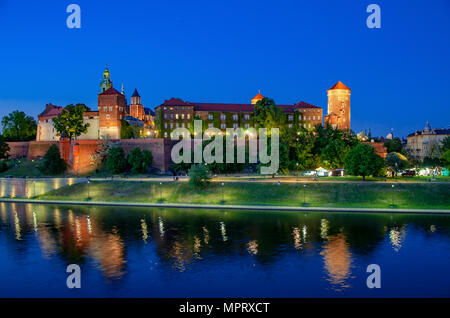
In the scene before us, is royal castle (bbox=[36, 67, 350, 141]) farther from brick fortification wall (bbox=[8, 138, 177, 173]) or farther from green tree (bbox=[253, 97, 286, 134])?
green tree (bbox=[253, 97, 286, 134])

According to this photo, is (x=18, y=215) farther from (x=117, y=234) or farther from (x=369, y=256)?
(x=369, y=256)

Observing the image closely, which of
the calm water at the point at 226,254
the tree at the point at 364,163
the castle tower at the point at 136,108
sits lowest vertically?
the calm water at the point at 226,254

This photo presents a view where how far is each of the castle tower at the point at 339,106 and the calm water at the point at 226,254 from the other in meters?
58.3

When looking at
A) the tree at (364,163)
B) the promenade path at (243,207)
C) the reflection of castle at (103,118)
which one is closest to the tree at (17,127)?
the reflection of castle at (103,118)

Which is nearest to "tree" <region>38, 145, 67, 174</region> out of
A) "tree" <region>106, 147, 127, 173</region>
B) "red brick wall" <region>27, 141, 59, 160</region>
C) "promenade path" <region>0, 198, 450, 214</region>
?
"tree" <region>106, 147, 127, 173</region>

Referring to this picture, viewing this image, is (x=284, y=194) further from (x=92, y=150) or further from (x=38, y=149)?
(x=38, y=149)

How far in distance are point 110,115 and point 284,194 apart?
143 ft

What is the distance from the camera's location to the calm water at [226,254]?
2136 cm

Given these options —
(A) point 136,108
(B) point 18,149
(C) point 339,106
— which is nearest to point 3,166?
(B) point 18,149

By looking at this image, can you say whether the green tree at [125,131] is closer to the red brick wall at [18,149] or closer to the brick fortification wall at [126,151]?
the brick fortification wall at [126,151]

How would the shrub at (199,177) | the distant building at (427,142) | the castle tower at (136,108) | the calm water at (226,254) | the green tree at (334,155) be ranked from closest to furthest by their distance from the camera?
the calm water at (226,254)
the shrub at (199,177)
the green tree at (334,155)
the distant building at (427,142)
the castle tower at (136,108)

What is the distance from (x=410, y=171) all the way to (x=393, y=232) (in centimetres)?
2940

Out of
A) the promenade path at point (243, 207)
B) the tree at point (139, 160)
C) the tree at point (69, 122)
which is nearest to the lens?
the promenade path at point (243, 207)

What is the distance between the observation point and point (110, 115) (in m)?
76.4
